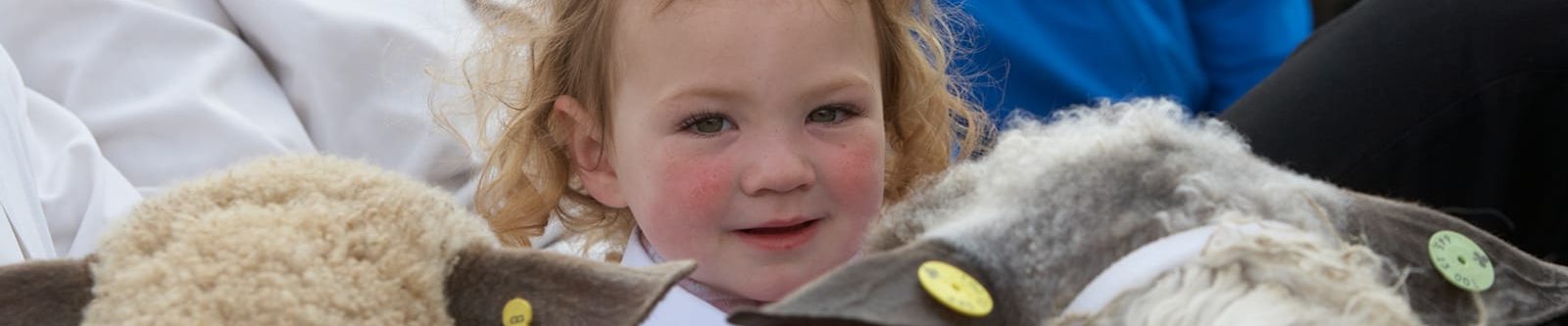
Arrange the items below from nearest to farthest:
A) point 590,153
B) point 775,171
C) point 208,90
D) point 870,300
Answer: point 870,300, point 775,171, point 590,153, point 208,90

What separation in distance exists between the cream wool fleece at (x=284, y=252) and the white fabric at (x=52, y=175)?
638 mm

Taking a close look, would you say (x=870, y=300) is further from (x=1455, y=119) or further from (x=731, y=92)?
(x=1455, y=119)

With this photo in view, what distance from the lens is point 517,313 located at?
3.87 feet

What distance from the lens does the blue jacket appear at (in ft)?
9.52

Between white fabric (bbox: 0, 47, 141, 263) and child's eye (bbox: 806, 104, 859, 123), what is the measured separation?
0.78 meters

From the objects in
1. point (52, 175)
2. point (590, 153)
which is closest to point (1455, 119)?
point (590, 153)

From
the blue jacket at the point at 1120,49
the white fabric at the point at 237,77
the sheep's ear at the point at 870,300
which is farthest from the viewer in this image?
the blue jacket at the point at 1120,49

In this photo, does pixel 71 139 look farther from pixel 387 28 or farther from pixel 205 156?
pixel 387 28

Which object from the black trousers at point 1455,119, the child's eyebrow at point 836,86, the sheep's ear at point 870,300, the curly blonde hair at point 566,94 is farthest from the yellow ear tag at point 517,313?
the black trousers at point 1455,119

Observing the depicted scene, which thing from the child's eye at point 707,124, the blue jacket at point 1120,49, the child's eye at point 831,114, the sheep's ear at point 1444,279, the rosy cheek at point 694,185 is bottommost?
the blue jacket at point 1120,49

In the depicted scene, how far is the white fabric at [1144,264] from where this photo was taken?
41.3 inches

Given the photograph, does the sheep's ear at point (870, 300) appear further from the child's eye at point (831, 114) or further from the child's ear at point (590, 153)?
the child's ear at point (590, 153)

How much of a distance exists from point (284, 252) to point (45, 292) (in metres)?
0.18

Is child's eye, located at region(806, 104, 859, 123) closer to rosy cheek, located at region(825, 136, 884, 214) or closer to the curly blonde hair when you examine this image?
rosy cheek, located at region(825, 136, 884, 214)
